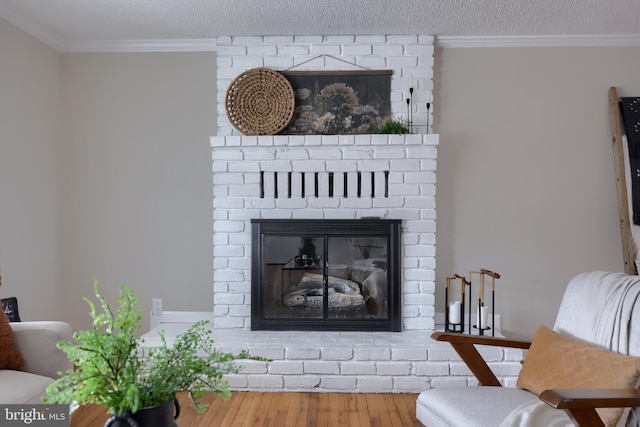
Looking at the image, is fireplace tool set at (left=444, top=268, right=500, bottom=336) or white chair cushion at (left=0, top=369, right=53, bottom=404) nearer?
white chair cushion at (left=0, top=369, right=53, bottom=404)

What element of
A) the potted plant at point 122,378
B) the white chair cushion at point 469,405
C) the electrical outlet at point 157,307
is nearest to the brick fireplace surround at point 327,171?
the electrical outlet at point 157,307

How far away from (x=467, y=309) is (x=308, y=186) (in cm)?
153

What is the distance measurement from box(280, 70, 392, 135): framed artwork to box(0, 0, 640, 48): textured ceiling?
12.8 inches

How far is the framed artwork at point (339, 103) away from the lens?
3.83 metres

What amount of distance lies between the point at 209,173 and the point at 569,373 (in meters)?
2.86

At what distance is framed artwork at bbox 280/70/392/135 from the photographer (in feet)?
12.6

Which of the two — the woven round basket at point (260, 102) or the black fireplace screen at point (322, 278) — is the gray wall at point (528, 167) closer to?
the black fireplace screen at point (322, 278)

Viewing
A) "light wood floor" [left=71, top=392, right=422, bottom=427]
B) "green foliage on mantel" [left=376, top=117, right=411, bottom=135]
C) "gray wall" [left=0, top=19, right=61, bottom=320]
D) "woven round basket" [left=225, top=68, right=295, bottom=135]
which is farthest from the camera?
"woven round basket" [left=225, top=68, right=295, bottom=135]

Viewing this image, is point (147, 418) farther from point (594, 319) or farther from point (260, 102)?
point (260, 102)

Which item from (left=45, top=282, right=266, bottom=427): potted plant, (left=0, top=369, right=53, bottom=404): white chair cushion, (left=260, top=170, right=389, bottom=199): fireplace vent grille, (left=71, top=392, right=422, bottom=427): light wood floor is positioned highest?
(left=260, top=170, right=389, bottom=199): fireplace vent grille

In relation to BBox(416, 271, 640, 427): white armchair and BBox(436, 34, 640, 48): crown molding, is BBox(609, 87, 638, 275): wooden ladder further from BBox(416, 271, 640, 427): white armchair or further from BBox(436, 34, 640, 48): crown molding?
BBox(416, 271, 640, 427): white armchair

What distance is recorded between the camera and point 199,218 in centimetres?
401

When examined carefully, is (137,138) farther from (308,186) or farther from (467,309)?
(467,309)

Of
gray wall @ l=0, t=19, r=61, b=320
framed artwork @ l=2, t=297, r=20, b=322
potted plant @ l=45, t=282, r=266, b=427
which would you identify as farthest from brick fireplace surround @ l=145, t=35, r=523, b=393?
potted plant @ l=45, t=282, r=266, b=427
